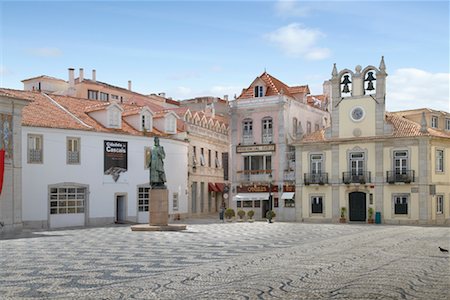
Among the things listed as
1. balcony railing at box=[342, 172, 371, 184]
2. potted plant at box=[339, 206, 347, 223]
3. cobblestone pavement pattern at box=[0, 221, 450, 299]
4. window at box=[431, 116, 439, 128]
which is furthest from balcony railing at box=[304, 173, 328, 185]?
cobblestone pavement pattern at box=[0, 221, 450, 299]

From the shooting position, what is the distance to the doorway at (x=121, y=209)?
4141 centimetres

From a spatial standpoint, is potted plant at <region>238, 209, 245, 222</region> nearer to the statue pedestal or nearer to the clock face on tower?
the clock face on tower

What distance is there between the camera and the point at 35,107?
39156 millimetres

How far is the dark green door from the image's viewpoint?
142 feet

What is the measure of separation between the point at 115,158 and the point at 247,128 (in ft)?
43.4

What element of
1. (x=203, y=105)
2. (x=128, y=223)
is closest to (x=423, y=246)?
(x=128, y=223)

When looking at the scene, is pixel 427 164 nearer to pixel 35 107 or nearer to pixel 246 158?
pixel 246 158

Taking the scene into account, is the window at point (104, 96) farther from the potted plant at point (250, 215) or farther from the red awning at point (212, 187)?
the potted plant at point (250, 215)

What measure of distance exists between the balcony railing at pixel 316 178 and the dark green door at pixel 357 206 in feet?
7.53

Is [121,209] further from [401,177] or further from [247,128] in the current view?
[401,177]

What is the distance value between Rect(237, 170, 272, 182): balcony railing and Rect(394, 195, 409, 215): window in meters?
10.6

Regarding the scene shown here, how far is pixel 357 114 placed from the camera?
4431 cm

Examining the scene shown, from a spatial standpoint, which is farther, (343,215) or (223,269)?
(343,215)

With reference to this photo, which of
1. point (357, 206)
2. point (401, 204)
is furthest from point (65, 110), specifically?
point (401, 204)
